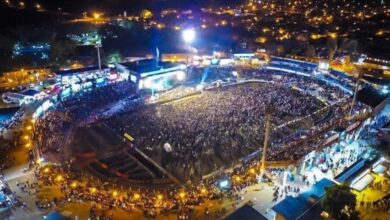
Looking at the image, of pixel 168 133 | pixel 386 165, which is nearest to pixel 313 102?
pixel 386 165

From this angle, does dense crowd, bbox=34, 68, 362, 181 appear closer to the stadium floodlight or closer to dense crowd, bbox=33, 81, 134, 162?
dense crowd, bbox=33, 81, 134, 162

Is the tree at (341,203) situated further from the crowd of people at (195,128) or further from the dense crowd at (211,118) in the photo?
the dense crowd at (211,118)

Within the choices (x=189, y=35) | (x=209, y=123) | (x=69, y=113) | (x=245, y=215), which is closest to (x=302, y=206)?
(x=245, y=215)

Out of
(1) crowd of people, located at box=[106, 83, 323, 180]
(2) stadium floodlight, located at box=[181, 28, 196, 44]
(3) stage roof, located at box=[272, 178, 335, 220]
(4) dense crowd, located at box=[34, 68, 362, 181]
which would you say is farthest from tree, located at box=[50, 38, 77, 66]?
(3) stage roof, located at box=[272, 178, 335, 220]

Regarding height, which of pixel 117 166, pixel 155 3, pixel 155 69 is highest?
pixel 155 3

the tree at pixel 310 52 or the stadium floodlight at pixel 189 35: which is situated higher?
the stadium floodlight at pixel 189 35

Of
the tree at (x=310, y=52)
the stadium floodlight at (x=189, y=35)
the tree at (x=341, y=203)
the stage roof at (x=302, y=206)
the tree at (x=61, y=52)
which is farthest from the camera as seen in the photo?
the tree at (x=310, y=52)

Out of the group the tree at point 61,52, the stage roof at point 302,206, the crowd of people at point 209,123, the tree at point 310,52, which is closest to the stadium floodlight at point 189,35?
the crowd of people at point 209,123

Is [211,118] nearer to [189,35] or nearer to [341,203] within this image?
[341,203]

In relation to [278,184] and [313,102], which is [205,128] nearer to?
[278,184]
